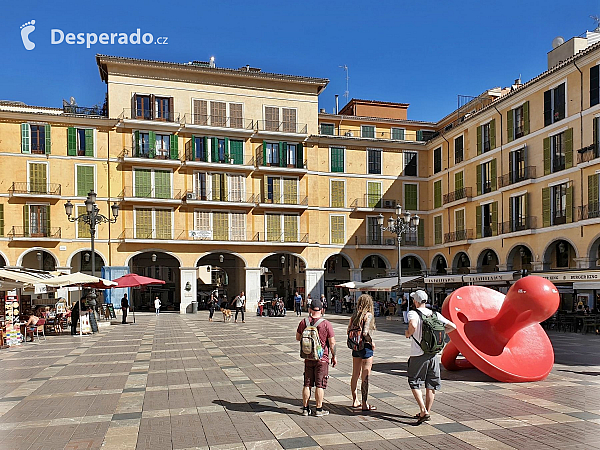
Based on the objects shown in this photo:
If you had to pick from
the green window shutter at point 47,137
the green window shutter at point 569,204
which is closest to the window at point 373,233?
the green window shutter at point 569,204

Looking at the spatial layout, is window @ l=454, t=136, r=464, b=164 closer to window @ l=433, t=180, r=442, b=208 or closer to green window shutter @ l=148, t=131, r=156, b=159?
window @ l=433, t=180, r=442, b=208

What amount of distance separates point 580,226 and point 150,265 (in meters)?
29.8

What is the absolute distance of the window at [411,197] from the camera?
143 feet

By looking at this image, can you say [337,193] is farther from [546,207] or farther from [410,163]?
[546,207]

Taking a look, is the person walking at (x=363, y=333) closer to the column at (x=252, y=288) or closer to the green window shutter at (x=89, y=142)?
the column at (x=252, y=288)

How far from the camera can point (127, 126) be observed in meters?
37.7

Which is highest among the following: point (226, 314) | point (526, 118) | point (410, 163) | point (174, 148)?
point (526, 118)

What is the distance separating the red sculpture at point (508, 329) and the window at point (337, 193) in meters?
31.0

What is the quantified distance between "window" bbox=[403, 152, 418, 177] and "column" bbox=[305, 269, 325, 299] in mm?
10447

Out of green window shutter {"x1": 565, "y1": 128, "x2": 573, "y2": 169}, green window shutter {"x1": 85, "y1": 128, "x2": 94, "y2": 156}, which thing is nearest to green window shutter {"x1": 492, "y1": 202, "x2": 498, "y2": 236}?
green window shutter {"x1": 565, "y1": 128, "x2": 573, "y2": 169}

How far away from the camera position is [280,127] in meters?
41.2

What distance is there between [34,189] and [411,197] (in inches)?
1062

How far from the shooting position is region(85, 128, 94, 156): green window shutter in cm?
3719

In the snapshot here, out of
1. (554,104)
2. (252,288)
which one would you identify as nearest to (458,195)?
(554,104)
